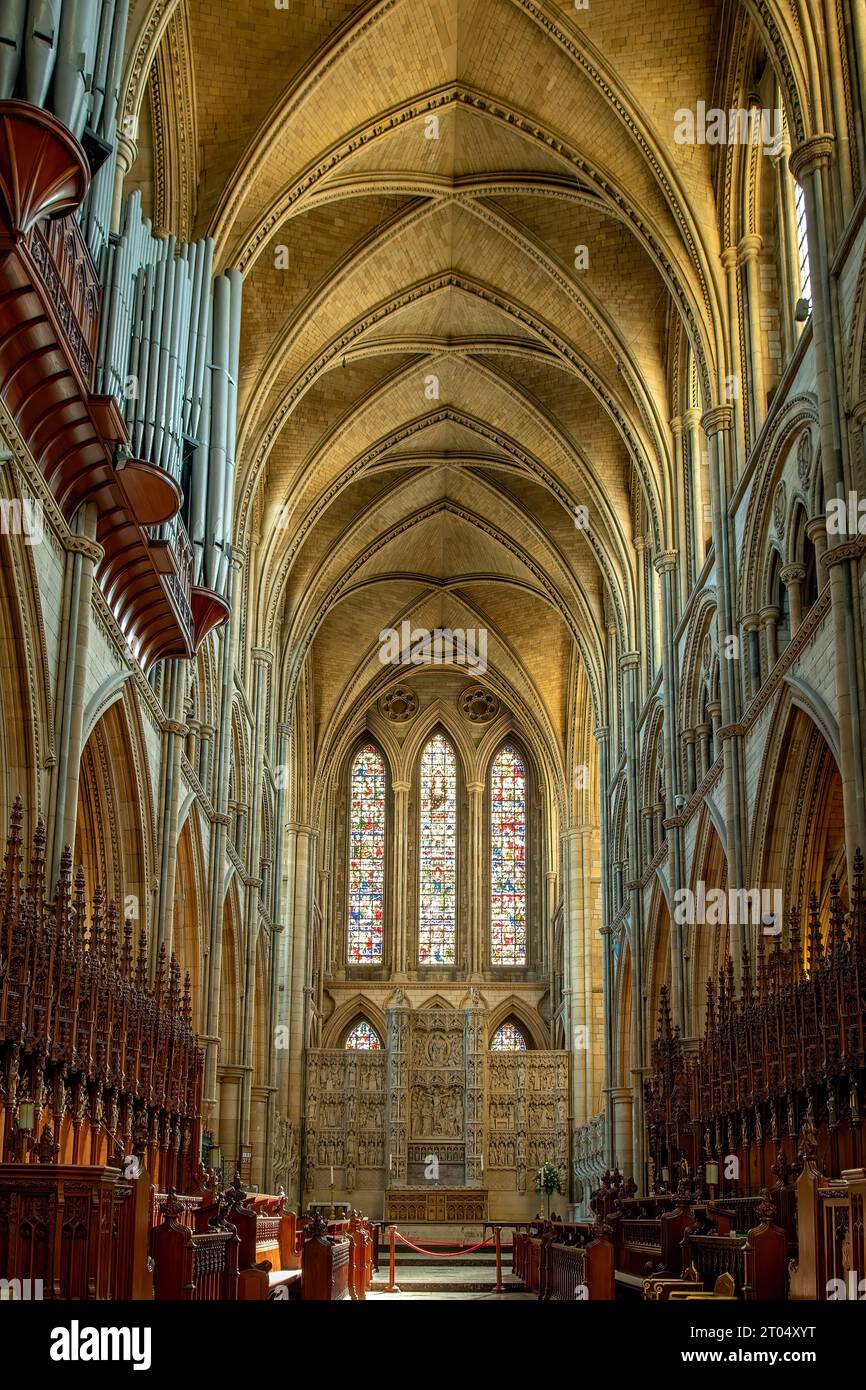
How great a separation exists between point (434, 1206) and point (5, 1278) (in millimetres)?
29648

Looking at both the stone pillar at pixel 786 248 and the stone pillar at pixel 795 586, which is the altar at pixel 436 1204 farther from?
the stone pillar at pixel 786 248

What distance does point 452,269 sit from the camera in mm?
29172

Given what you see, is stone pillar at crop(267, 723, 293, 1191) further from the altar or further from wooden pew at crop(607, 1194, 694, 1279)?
wooden pew at crop(607, 1194, 694, 1279)

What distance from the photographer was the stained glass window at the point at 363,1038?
43.2 meters

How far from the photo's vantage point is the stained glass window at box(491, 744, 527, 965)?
44500mm

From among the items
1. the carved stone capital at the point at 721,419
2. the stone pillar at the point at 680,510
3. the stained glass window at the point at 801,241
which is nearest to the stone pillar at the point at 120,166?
the stained glass window at the point at 801,241

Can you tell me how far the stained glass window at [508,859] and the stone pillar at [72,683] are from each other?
97.6ft

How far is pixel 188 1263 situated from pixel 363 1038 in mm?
33383

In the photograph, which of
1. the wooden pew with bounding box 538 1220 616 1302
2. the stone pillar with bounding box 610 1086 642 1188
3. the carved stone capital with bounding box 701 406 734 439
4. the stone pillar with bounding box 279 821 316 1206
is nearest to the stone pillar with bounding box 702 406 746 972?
the carved stone capital with bounding box 701 406 734 439

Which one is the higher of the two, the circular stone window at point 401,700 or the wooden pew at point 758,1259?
the circular stone window at point 401,700
